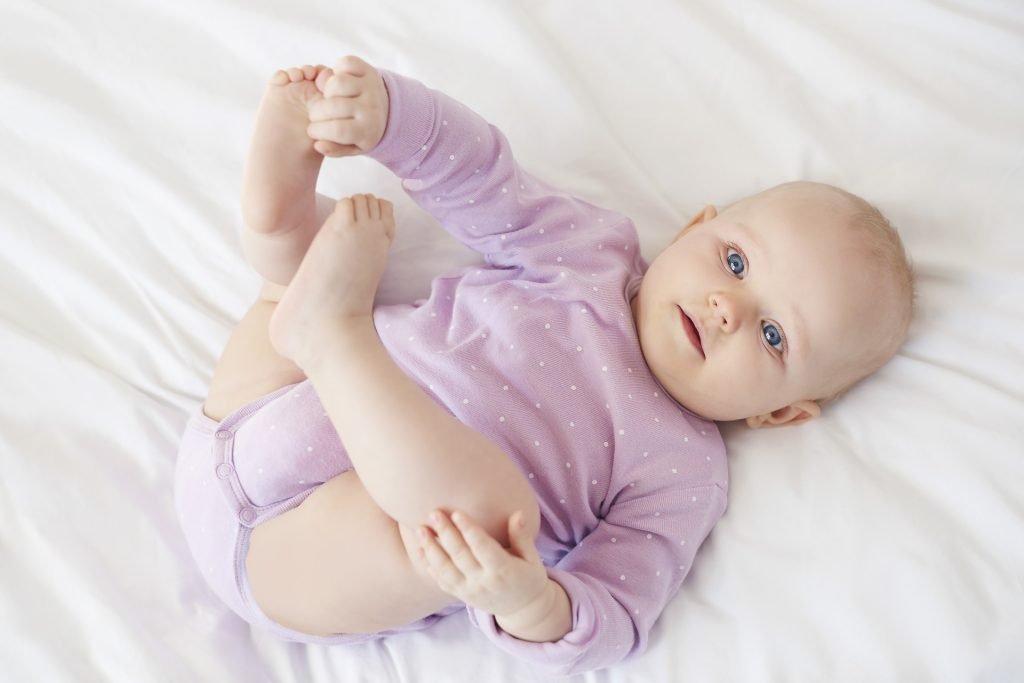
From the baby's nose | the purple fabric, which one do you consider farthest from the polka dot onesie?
the baby's nose

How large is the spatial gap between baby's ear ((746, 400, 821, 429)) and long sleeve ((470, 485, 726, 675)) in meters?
0.12

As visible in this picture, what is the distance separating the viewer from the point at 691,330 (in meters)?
1.13

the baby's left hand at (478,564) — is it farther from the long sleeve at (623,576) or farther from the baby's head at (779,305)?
the baby's head at (779,305)

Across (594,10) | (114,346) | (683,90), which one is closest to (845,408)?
(683,90)

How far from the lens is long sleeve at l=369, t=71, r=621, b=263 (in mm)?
1080

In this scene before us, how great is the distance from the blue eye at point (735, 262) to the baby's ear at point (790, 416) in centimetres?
19

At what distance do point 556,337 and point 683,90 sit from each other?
46 cm

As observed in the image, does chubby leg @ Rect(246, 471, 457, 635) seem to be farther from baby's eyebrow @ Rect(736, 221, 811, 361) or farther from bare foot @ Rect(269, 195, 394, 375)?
baby's eyebrow @ Rect(736, 221, 811, 361)

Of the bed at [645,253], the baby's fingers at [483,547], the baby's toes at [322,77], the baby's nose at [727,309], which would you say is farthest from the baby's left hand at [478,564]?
the baby's toes at [322,77]

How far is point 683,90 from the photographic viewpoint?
1.36 meters

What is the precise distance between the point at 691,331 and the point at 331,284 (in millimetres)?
453

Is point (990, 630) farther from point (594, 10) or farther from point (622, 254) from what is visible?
point (594, 10)

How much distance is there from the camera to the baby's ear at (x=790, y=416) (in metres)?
1.17

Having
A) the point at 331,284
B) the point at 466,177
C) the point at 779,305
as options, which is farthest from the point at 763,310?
the point at 331,284
